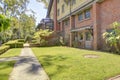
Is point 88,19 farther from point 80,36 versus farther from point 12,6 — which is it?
point 12,6

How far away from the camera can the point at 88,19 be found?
2331 cm

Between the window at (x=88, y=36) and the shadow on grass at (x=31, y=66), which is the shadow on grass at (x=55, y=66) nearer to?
the shadow on grass at (x=31, y=66)

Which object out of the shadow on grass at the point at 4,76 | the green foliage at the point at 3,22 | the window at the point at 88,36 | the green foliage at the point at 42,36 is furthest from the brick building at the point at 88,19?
the green foliage at the point at 3,22

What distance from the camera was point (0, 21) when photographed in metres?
6.15

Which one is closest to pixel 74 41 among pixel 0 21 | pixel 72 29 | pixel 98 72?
pixel 72 29

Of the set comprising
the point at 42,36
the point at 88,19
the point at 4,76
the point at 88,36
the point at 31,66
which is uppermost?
the point at 88,19

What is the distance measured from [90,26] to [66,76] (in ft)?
48.4

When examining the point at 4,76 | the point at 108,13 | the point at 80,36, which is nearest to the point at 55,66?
the point at 4,76

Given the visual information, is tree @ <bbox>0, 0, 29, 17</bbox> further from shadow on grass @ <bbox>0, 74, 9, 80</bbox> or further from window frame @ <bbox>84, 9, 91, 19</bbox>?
shadow on grass @ <bbox>0, 74, 9, 80</bbox>

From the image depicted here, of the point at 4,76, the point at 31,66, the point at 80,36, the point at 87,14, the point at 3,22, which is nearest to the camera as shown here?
the point at 3,22

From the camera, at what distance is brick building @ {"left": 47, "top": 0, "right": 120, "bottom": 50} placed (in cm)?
1843

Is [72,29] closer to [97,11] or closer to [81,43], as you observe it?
[81,43]

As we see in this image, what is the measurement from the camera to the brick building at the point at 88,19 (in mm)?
18427

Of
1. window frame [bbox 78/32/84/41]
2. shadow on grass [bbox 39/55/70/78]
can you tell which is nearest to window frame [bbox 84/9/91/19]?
window frame [bbox 78/32/84/41]
